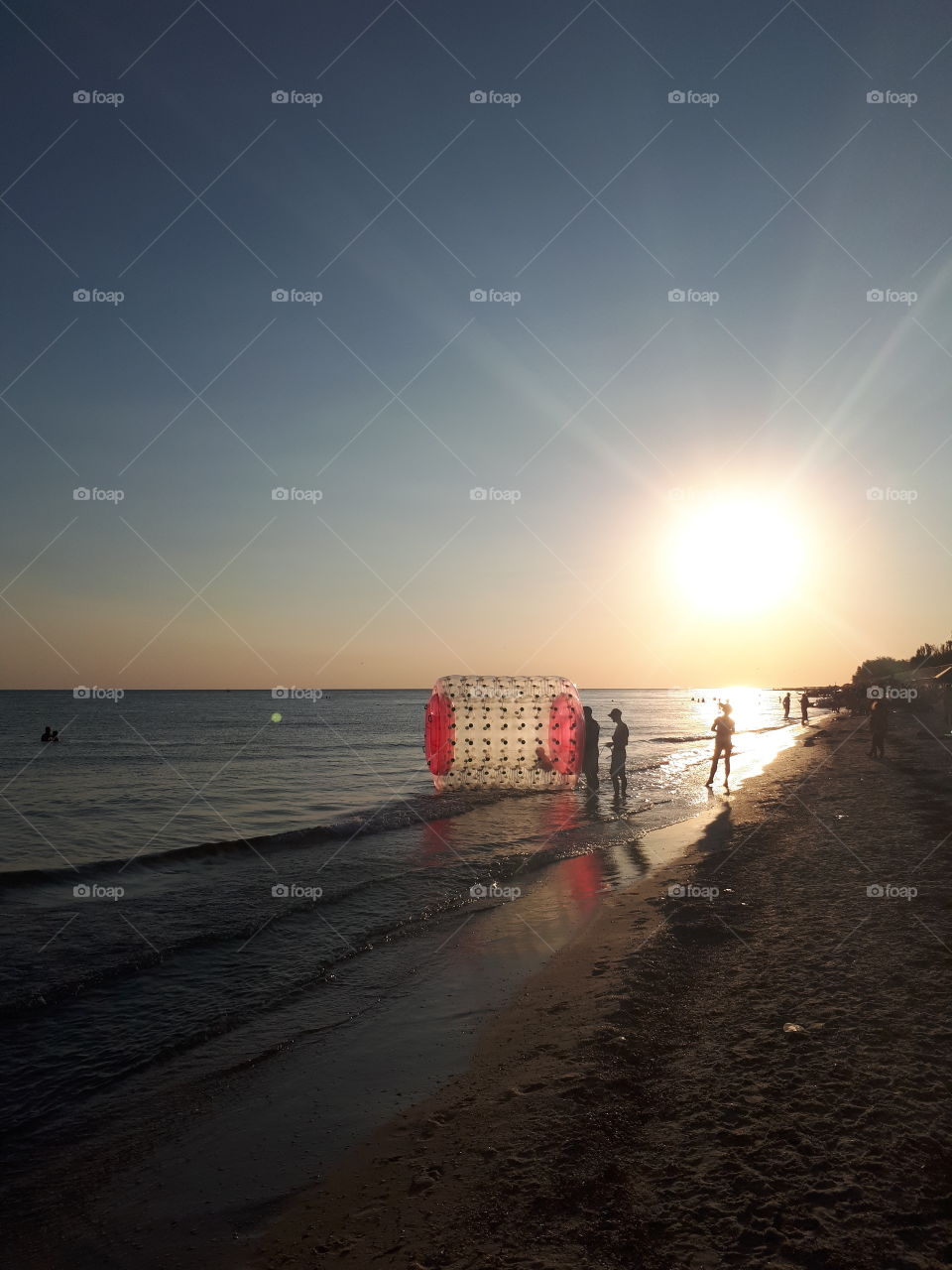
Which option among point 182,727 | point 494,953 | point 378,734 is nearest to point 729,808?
point 494,953

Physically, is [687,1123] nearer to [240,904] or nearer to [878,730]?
[240,904]

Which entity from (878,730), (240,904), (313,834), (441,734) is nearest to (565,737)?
(441,734)

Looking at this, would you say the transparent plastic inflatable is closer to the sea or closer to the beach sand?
the sea

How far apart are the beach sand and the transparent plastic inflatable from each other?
4.56 metres

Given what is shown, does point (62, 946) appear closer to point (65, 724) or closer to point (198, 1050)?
point (198, 1050)

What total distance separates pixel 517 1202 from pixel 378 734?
214 ft

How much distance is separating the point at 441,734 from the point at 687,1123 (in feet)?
28.4

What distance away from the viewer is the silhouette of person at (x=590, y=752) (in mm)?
21625

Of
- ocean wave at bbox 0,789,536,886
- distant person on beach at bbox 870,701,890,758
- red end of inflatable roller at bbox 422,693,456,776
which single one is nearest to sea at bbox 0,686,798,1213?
ocean wave at bbox 0,789,536,886

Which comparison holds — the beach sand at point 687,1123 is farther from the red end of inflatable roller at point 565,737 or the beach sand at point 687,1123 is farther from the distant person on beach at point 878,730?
the distant person on beach at point 878,730

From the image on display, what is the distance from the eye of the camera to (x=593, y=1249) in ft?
11.2

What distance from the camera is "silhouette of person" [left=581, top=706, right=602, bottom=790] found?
21625mm

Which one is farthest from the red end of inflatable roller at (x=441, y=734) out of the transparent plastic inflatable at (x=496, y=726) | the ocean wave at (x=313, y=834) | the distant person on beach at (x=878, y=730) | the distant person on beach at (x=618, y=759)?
the distant person on beach at (x=878, y=730)

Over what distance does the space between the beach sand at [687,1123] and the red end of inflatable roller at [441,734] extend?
474 centimetres
